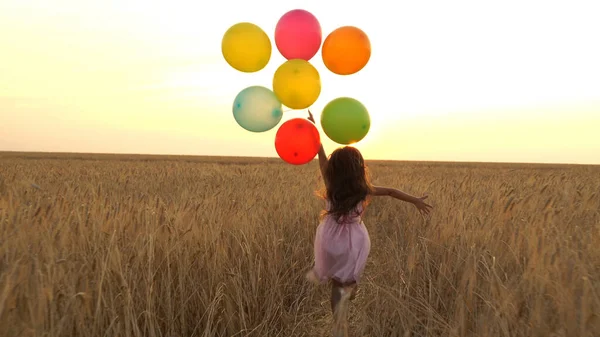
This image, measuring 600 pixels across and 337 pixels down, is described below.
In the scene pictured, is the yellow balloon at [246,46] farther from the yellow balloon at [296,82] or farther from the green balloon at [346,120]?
the green balloon at [346,120]

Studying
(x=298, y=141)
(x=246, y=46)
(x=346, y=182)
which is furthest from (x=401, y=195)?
(x=246, y=46)

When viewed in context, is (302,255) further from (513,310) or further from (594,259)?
(513,310)

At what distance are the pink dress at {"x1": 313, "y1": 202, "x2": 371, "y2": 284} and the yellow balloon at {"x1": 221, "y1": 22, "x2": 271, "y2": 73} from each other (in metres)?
1.67

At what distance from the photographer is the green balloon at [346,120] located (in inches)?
140

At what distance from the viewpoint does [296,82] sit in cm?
357

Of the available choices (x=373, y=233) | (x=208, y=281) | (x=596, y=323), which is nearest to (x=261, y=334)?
(x=208, y=281)

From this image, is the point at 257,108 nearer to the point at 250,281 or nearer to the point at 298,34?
the point at 298,34

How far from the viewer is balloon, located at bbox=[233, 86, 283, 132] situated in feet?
12.1

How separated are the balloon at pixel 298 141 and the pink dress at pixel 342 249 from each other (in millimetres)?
675

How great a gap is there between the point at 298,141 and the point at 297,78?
1.67ft

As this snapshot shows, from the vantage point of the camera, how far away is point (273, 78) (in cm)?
375

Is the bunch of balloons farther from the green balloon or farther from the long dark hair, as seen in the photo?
the long dark hair

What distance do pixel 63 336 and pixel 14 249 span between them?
2.11ft

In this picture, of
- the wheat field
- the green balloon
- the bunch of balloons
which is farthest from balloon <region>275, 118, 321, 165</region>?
the wheat field
